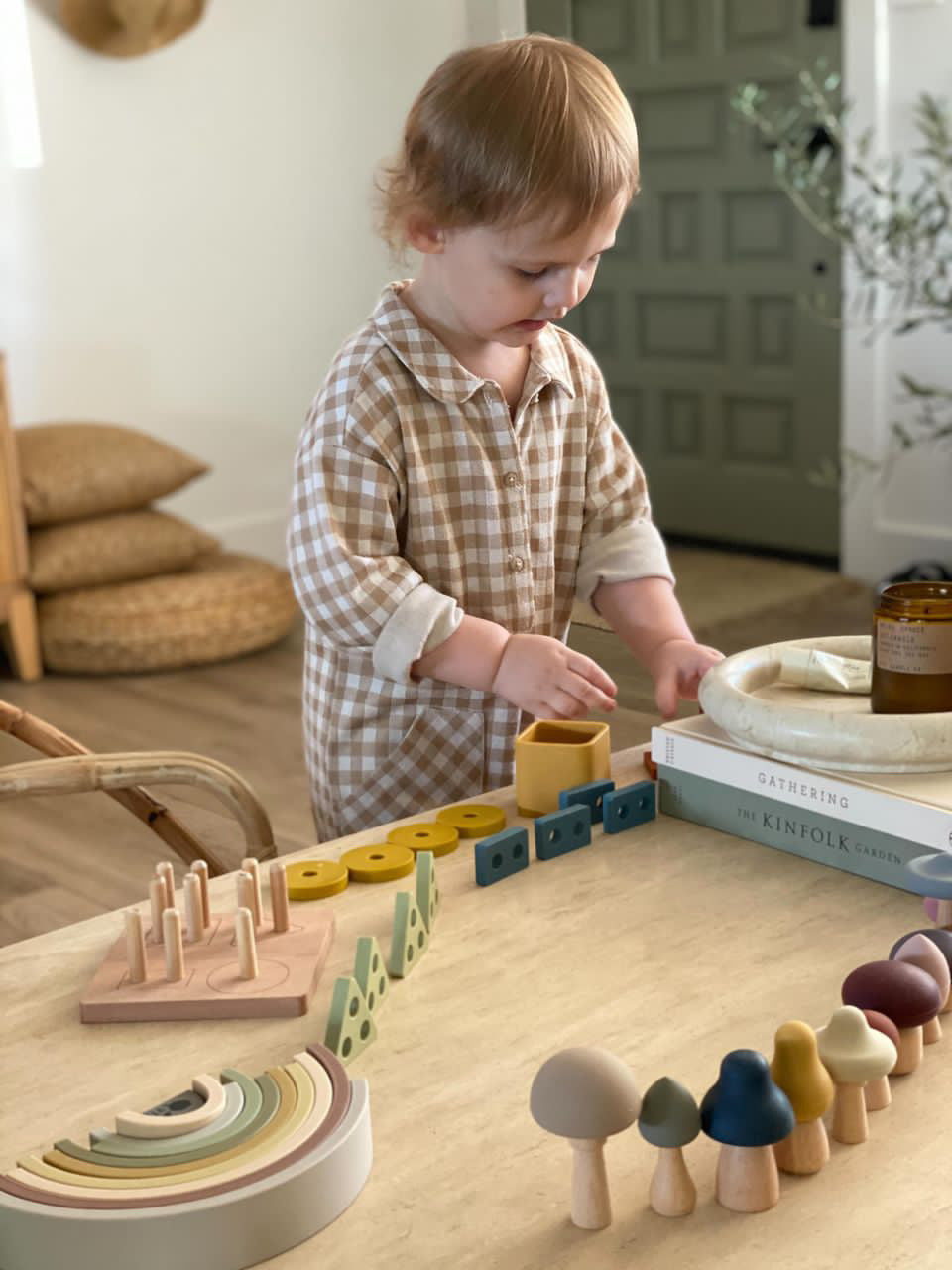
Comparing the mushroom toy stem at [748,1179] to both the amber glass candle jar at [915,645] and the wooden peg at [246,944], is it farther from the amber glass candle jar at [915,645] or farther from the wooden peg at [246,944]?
the amber glass candle jar at [915,645]

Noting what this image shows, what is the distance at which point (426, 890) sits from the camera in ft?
2.97

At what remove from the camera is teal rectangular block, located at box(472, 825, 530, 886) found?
967mm

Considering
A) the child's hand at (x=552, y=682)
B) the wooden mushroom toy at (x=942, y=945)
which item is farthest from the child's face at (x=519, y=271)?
the wooden mushroom toy at (x=942, y=945)

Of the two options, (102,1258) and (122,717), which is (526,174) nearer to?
(102,1258)

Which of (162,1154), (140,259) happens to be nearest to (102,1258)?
(162,1154)

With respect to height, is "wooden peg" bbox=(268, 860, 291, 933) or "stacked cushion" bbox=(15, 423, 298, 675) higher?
"wooden peg" bbox=(268, 860, 291, 933)

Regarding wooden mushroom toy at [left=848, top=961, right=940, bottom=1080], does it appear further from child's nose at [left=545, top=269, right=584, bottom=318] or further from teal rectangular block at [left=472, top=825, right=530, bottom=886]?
child's nose at [left=545, top=269, right=584, bottom=318]

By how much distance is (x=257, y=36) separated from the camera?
14.3ft

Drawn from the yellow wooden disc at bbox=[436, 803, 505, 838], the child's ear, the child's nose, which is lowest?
the yellow wooden disc at bbox=[436, 803, 505, 838]

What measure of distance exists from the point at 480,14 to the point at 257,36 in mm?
1946

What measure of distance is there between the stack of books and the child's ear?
43 centimetres

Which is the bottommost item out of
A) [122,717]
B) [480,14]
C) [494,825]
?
[122,717]

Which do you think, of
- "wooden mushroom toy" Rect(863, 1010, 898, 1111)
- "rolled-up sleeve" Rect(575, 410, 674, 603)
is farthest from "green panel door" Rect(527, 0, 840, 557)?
"wooden mushroom toy" Rect(863, 1010, 898, 1111)

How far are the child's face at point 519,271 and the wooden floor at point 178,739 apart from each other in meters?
0.30
